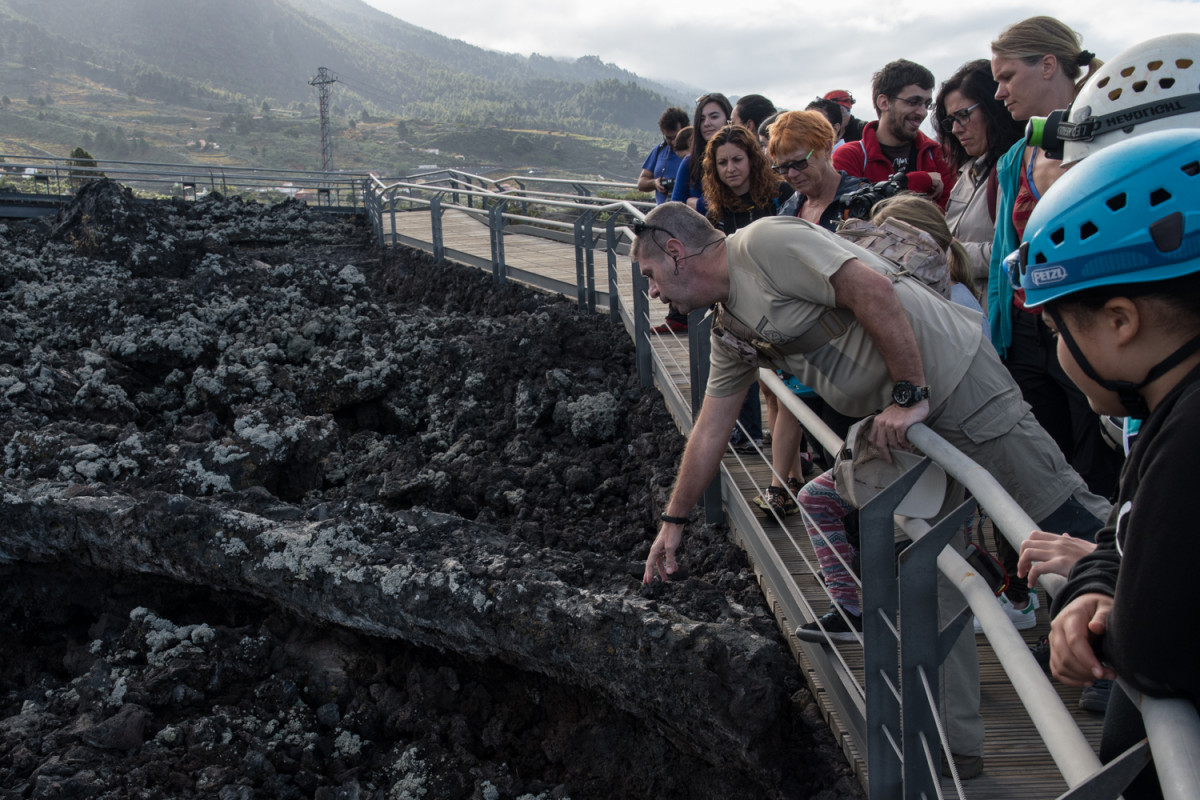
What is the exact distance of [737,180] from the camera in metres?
4.38

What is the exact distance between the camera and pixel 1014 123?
11.1 ft

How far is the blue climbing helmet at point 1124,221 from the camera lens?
3.80 feet

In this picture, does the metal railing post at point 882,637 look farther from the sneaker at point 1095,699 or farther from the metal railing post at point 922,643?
the sneaker at point 1095,699

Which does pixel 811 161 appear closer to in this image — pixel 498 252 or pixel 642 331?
pixel 642 331

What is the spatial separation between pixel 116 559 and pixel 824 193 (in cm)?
376

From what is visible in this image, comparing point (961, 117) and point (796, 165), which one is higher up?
point (961, 117)

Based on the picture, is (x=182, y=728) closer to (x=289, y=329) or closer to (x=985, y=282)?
(x=985, y=282)

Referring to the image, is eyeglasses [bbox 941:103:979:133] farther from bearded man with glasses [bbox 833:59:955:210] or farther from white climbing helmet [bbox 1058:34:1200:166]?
white climbing helmet [bbox 1058:34:1200:166]

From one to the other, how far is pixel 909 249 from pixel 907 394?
0.55m

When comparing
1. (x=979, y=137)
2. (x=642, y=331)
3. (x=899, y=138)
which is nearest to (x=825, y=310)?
(x=979, y=137)

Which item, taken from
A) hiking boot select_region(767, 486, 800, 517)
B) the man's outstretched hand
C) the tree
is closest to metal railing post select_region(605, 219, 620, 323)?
hiking boot select_region(767, 486, 800, 517)

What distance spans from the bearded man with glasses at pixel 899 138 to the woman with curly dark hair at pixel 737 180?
1.37 ft

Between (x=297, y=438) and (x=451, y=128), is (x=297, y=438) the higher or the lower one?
the lower one

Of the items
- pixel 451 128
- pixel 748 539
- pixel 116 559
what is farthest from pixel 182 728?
pixel 451 128
